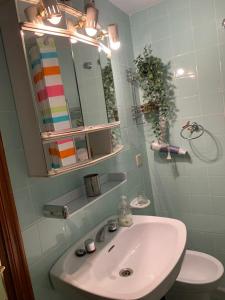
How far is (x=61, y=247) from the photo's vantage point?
4.01 ft

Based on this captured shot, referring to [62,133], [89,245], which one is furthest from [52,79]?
[89,245]

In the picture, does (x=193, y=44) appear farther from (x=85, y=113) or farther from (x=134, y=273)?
A: (x=134, y=273)

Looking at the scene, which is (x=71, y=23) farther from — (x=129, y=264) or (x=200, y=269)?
(x=200, y=269)

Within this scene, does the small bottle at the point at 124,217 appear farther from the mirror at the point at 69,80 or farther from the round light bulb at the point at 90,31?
the round light bulb at the point at 90,31

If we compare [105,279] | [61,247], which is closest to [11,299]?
[61,247]

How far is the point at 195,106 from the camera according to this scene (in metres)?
1.95

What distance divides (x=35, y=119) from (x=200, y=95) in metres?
1.39

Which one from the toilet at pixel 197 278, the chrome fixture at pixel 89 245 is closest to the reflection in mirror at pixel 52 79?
the chrome fixture at pixel 89 245

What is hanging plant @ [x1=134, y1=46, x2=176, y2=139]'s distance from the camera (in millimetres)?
1983

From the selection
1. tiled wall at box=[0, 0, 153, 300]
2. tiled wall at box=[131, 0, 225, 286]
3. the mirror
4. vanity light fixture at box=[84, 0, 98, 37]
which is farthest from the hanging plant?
vanity light fixture at box=[84, 0, 98, 37]

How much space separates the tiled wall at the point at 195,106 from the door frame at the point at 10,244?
4.72 ft

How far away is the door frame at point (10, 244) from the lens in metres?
0.95

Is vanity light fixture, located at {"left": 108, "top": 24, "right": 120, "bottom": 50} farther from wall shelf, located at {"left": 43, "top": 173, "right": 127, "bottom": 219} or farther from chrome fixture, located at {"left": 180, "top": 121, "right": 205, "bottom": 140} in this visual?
chrome fixture, located at {"left": 180, "top": 121, "right": 205, "bottom": 140}

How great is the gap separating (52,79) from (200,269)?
1.71 meters
